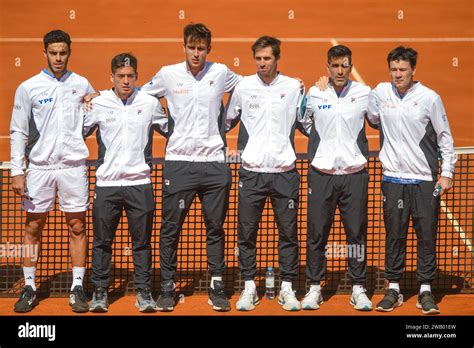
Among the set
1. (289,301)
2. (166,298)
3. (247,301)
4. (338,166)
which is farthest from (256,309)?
(338,166)

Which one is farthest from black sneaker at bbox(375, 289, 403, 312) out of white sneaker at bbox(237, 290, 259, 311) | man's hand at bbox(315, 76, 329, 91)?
man's hand at bbox(315, 76, 329, 91)

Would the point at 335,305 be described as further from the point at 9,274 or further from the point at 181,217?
the point at 9,274

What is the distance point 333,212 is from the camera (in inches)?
354

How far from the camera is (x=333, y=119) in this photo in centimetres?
888

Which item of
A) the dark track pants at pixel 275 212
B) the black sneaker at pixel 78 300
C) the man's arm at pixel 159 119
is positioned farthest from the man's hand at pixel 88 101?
the black sneaker at pixel 78 300

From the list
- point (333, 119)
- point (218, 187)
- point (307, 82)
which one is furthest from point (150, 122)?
point (307, 82)

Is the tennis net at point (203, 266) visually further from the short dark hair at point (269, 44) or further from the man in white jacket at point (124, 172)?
the short dark hair at point (269, 44)

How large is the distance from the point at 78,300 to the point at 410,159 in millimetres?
3171

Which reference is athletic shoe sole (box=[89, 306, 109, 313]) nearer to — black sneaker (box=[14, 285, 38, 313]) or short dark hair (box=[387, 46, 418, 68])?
black sneaker (box=[14, 285, 38, 313])

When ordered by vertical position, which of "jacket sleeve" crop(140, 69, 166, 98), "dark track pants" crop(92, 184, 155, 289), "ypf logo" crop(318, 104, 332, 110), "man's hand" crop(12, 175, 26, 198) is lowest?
"dark track pants" crop(92, 184, 155, 289)

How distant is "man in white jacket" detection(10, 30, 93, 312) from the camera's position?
879 cm

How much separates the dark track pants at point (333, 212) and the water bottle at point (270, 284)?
0.38 m

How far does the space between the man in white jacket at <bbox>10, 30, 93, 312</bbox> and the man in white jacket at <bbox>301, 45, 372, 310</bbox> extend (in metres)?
2.03

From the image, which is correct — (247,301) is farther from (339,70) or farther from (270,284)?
(339,70)
